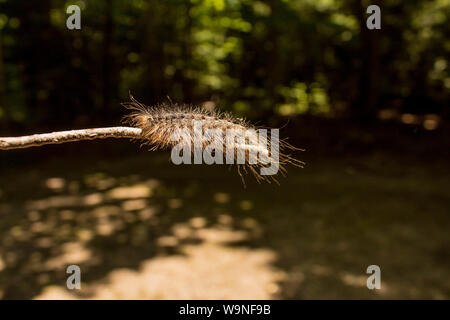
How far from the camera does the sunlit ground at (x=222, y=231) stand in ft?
24.5

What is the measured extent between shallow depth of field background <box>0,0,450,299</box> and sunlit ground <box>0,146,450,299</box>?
41 millimetres

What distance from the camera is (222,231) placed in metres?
9.33

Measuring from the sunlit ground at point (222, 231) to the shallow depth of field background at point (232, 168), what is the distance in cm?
4

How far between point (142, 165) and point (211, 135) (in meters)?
11.3

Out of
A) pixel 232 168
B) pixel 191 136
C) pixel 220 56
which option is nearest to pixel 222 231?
pixel 232 168

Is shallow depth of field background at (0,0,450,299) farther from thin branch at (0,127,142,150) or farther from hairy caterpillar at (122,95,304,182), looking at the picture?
thin branch at (0,127,142,150)

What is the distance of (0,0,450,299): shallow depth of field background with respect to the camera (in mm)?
7922

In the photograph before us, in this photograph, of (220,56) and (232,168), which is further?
(220,56)

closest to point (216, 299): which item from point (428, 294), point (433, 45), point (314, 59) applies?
point (428, 294)

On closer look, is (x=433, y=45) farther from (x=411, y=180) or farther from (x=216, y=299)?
(x=216, y=299)

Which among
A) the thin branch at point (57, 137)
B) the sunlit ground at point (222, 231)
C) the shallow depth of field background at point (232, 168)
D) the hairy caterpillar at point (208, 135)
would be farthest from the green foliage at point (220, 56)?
the thin branch at point (57, 137)

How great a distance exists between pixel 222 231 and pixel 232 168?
13.0 ft

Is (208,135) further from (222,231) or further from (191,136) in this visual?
(222,231)

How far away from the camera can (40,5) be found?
14000 millimetres
